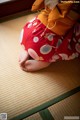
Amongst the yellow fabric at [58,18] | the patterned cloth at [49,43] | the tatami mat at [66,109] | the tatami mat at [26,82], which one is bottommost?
the tatami mat at [66,109]

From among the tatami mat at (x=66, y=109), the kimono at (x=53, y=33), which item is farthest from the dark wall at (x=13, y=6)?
the tatami mat at (x=66, y=109)

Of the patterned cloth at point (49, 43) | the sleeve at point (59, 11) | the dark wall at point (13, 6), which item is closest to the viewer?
the sleeve at point (59, 11)

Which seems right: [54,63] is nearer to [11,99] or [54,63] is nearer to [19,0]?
[11,99]

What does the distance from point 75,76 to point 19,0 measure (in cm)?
80

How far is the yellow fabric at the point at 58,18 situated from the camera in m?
0.94

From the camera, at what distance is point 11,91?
3.50ft

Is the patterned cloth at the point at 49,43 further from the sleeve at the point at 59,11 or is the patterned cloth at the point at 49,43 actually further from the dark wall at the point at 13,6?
the dark wall at the point at 13,6

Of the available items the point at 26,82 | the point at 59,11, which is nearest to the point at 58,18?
the point at 59,11

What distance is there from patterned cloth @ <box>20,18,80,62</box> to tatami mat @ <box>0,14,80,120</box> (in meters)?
0.12

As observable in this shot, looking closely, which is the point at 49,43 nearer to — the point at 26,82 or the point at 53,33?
the point at 53,33

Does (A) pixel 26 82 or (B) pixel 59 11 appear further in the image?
(A) pixel 26 82

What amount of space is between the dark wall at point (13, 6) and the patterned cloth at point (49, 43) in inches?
17.7

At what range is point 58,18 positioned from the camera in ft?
3.20

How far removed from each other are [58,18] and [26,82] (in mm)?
428
